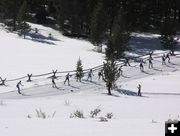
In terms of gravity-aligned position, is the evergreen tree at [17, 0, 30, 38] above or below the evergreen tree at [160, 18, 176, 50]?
Result: above

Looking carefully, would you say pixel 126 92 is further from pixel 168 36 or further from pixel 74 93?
pixel 168 36

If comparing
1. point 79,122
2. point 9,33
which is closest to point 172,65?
point 9,33

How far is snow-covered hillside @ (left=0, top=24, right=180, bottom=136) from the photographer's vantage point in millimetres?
8836

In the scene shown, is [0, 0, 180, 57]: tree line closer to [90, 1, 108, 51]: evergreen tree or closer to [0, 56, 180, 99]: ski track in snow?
[90, 1, 108, 51]: evergreen tree

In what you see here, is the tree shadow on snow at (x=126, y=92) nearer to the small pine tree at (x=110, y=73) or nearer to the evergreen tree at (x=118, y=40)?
the small pine tree at (x=110, y=73)

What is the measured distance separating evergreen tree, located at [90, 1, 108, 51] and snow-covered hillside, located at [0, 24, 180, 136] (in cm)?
199

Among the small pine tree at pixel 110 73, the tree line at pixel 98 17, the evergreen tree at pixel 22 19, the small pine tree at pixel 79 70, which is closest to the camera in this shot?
the small pine tree at pixel 110 73

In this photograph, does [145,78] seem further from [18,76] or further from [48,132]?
[48,132]

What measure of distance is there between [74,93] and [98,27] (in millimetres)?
28600

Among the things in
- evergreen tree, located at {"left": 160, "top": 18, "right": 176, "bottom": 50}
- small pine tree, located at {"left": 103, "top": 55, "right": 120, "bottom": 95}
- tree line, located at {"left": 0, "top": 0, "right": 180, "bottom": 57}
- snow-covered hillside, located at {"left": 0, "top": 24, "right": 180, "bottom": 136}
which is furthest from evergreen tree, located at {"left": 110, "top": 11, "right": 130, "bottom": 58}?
small pine tree, located at {"left": 103, "top": 55, "right": 120, "bottom": 95}

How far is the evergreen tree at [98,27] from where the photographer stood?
228ft

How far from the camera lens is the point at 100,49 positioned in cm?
7069

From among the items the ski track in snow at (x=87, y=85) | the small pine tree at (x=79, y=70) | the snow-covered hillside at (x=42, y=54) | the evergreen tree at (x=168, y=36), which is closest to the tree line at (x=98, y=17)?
the evergreen tree at (x=168, y=36)

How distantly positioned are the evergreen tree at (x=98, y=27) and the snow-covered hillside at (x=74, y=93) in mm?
1993
